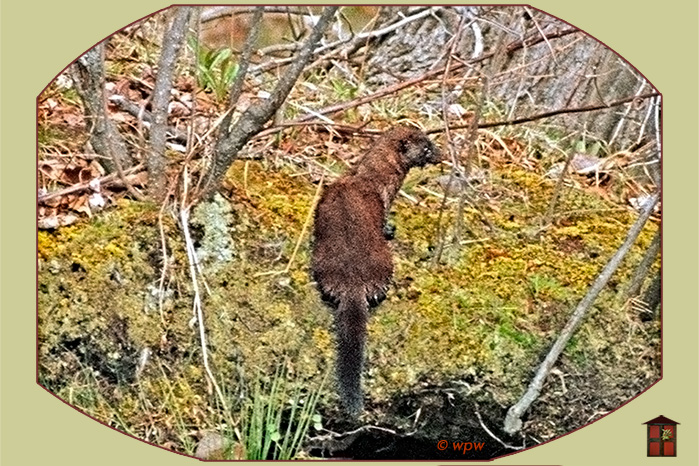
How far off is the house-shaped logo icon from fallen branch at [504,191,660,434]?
11.9 inches

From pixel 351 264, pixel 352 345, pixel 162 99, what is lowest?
pixel 352 345

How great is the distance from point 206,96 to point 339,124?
347 millimetres

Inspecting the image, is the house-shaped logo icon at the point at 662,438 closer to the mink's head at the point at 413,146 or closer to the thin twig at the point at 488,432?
the thin twig at the point at 488,432

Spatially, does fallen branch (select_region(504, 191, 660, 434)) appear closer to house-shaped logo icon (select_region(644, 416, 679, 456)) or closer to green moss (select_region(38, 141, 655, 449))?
green moss (select_region(38, 141, 655, 449))

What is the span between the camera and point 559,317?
11.2ft

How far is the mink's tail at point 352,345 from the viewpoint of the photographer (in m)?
3.36

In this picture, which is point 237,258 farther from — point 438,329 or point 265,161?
point 438,329

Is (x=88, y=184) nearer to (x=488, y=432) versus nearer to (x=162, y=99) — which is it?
(x=162, y=99)

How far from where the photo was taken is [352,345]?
11.0ft

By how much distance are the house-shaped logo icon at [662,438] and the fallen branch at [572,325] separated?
0.30 m

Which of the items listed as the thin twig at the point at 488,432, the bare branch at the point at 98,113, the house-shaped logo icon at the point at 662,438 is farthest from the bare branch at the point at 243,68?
the house-shaped logo icon at the point at 662,438

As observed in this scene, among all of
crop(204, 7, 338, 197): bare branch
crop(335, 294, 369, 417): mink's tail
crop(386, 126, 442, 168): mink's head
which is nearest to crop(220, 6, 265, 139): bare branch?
crop(204, 7, 338, 197): bare branch

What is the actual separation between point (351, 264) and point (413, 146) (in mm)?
356

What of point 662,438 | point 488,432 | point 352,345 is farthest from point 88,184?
point 662,438
